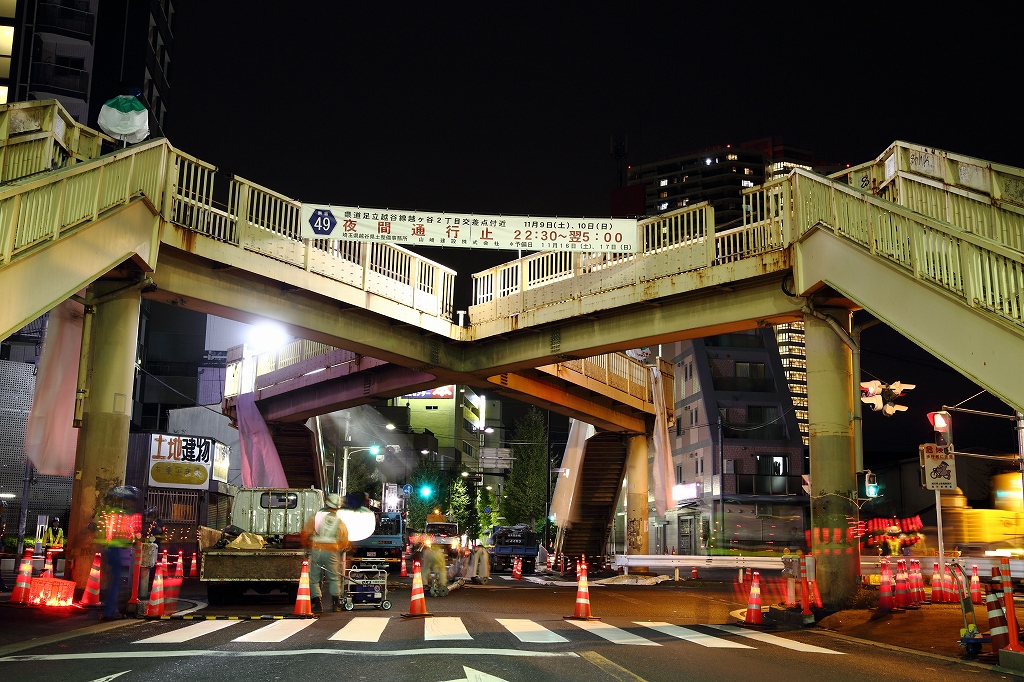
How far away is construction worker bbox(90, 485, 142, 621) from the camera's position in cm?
1350

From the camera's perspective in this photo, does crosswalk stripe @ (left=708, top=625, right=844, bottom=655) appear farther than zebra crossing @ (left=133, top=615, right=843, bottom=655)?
Yes

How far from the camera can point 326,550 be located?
586 inches

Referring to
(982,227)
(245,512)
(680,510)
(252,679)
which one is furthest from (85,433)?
(680,510)

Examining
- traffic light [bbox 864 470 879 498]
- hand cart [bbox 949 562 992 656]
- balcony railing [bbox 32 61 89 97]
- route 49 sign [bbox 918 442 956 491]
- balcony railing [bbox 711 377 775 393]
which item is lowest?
hand cart [bbox 949 562 992 656]

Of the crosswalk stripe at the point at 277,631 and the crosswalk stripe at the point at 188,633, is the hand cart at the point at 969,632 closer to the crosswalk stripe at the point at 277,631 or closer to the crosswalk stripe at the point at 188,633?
the crosswalk stripe at the point at 277,631

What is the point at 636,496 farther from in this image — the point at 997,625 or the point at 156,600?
the point at 997,625

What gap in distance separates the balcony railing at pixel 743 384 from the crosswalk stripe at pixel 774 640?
41676 mm

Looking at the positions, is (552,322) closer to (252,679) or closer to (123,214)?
(123,214)

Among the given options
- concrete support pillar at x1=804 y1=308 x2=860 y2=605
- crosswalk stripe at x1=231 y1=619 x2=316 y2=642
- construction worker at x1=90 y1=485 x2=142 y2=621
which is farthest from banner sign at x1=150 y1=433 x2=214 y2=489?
concrete support pillar at x1=804 y1=308 x2=860 y2=605

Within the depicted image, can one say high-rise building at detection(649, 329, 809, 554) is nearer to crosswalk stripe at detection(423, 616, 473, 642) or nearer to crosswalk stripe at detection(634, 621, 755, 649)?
crosswalk stripe at detection(634, 621, 755, 649)

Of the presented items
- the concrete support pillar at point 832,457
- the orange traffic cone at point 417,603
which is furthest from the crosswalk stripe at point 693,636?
the concrete support pillar at point 832,457

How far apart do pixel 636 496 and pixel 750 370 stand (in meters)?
22.5

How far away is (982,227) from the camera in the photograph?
1352 centimetres

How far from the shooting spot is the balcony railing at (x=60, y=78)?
58156 millimetres
